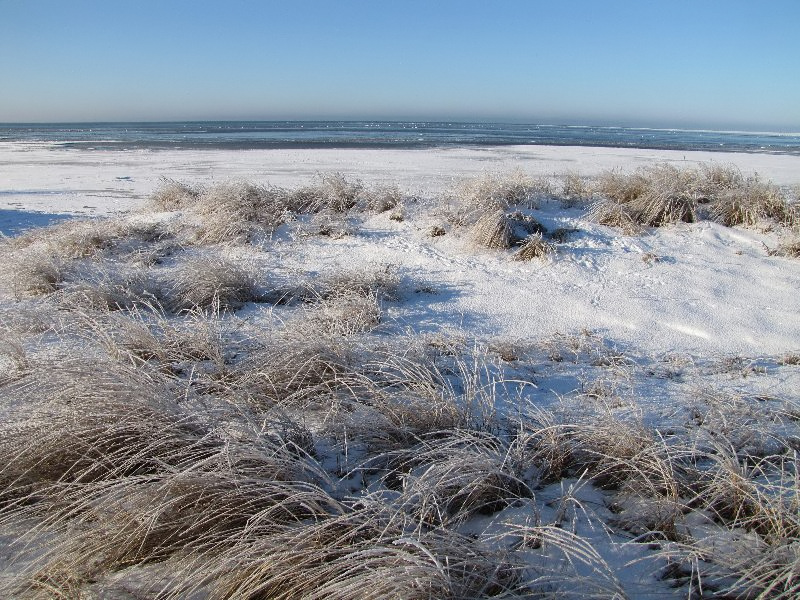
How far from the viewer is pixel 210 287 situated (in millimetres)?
4789

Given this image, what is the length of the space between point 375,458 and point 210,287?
3.10m

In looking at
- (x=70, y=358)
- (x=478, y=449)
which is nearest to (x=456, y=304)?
(x=478, y=449)

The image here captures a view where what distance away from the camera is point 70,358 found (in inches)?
111

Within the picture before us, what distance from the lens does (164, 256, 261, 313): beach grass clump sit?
4730 mm

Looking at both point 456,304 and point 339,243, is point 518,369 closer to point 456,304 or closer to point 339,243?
point 456,304

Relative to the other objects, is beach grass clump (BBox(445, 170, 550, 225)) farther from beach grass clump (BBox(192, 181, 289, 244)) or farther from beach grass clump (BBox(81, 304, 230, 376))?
beach grass clump (BBox(81, 304, 230, 376))

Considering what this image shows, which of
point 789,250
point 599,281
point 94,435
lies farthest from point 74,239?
point 789,250

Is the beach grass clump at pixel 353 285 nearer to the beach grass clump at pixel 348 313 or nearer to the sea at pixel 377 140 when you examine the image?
the beach grass clump at pixel 348 313

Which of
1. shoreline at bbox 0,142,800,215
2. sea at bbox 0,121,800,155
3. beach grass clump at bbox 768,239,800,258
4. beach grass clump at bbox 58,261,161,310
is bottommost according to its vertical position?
beach grass clump at bbox 58,261,161,310

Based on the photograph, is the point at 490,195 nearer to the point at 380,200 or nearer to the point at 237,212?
the point at 380,200

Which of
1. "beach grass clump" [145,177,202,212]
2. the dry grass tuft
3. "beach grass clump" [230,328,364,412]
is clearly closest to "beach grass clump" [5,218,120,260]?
"beach grass clump" [145,177,202,212]

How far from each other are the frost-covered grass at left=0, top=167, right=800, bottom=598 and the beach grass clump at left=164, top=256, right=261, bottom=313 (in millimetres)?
31

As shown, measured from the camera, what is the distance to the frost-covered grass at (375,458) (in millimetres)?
1759

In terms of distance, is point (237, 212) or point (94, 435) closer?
point (94, 435)
